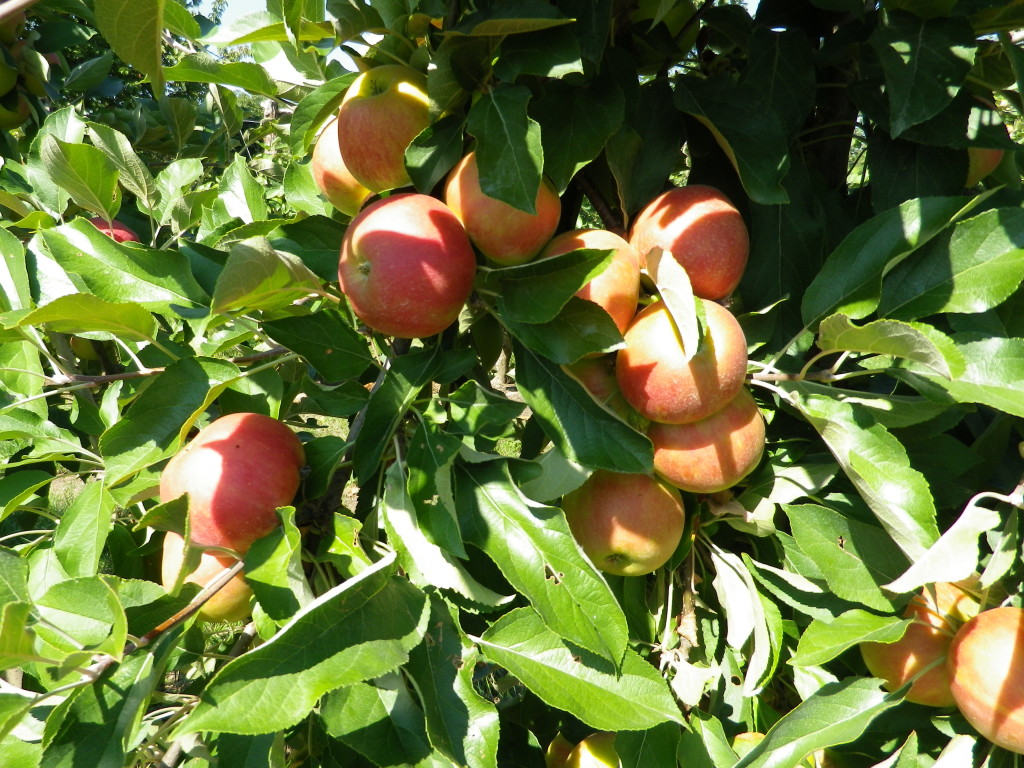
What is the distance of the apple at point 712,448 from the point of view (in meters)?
1.09

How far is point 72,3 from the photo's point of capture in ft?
7.15

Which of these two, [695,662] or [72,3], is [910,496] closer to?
[695,662]

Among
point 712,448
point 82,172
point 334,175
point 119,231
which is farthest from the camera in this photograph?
point 119,231

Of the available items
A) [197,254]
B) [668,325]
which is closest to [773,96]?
[668,325]

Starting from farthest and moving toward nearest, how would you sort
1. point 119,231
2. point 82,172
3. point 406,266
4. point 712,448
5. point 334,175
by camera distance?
point 119,231 < point 82,172 < point 334,175 < point 712,448 < point 406,266

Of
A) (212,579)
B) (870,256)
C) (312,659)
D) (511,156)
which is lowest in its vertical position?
(212,579)

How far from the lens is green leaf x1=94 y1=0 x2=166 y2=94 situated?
35.1 inches

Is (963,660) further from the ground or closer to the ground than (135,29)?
closer to the ground

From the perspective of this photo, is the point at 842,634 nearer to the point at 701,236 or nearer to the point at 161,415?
the point at 701,236

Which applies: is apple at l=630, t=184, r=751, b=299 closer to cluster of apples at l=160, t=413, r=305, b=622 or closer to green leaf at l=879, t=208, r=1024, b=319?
green leaf at l=879, t=208, r=1024, b=319

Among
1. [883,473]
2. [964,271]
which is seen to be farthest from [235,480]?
[964,271]

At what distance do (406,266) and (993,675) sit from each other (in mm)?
1076

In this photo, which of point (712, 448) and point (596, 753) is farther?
point (596, 753)

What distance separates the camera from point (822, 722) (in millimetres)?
1131
